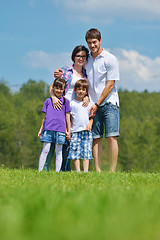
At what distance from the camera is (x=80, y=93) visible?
7.17 m

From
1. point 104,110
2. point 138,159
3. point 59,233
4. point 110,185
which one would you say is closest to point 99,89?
point 104,110

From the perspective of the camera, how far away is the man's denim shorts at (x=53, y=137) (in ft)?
23.1

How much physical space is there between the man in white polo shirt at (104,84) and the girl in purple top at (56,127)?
58 centimetres

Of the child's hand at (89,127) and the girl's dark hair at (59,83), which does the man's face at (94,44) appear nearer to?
the girl's dark hair at (59,83)

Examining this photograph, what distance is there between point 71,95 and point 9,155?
187 ft

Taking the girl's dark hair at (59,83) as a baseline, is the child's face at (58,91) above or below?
below

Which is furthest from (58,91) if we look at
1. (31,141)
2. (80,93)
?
(31,141)

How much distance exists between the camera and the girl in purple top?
705 cm

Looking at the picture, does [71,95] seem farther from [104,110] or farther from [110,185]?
[110,185]

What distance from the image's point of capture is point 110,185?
12.7 feet

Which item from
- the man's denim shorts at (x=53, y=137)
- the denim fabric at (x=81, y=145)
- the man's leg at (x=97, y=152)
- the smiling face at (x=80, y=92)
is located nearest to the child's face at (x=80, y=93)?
the smiling face at (x=80, y=92)

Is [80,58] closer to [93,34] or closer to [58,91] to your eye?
[93,34]

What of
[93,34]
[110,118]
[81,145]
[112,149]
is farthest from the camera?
[81,145]

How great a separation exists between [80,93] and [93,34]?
1.20 meters
